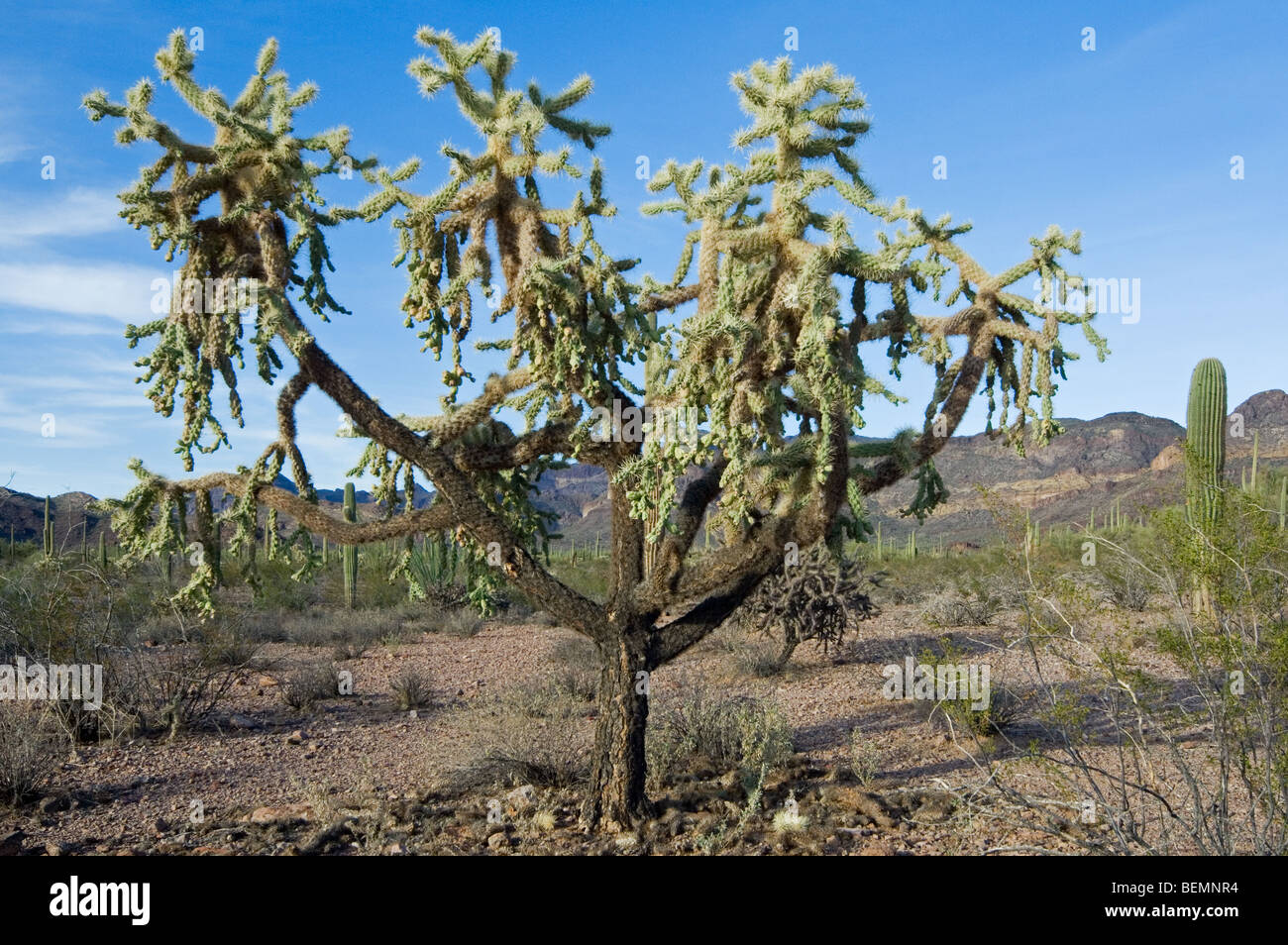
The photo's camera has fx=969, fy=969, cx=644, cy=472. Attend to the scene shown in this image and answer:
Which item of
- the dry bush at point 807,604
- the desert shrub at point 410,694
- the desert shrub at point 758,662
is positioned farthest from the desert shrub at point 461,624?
the dry bush at point 807,604

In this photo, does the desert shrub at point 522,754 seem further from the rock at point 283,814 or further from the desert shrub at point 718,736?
the rock at point 283,814

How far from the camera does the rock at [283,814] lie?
6746mm

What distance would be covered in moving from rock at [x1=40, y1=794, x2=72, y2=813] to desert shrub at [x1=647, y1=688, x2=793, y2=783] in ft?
14.3

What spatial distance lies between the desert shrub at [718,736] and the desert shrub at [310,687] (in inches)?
186

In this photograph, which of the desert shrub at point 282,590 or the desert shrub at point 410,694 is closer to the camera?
the desert shrub at point 410,694

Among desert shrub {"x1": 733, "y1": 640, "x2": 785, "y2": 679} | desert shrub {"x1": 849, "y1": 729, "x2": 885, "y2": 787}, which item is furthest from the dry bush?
desert shrub {"x1": 849, "y1": 729, "x2": 885, "y2": 787}

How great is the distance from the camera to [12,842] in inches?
252

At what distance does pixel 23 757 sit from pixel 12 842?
1.01 metres

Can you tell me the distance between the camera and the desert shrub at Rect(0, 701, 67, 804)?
Result: 7160mm

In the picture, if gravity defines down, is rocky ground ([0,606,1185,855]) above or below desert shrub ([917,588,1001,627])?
below
